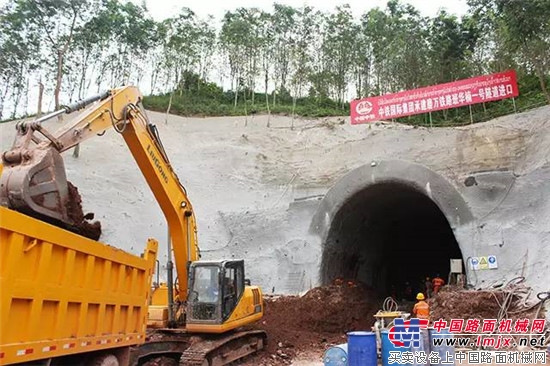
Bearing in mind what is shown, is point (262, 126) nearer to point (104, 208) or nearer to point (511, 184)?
point (104, 208)

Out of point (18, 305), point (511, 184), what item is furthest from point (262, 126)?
point (18, 305)

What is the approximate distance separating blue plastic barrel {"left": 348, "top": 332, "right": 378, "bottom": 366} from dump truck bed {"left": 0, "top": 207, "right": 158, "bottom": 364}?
338cm

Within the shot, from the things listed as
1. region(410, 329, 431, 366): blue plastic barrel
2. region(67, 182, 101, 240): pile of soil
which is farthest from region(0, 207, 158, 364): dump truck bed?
region(410, 329, 431, 366): blue plastic barrel

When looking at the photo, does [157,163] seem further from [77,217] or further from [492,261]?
[492,261]

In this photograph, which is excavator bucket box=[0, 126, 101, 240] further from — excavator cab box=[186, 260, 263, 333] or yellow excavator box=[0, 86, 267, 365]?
excavator cab box=[186, 260, 263, 333]

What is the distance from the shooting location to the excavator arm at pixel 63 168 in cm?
545

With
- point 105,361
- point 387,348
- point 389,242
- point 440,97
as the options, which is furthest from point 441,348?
point 389,242

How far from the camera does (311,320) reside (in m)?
14.3

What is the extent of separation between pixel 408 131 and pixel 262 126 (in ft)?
35.6

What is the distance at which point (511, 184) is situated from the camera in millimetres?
14461

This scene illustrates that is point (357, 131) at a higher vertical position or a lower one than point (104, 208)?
higher

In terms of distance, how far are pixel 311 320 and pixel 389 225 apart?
8829 millimetres

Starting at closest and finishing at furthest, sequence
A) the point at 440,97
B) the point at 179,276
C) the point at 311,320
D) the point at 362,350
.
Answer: the point at 362,350, the point at 179,276, the point at 311,320, the point at 440,97

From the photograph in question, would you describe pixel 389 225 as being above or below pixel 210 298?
above
